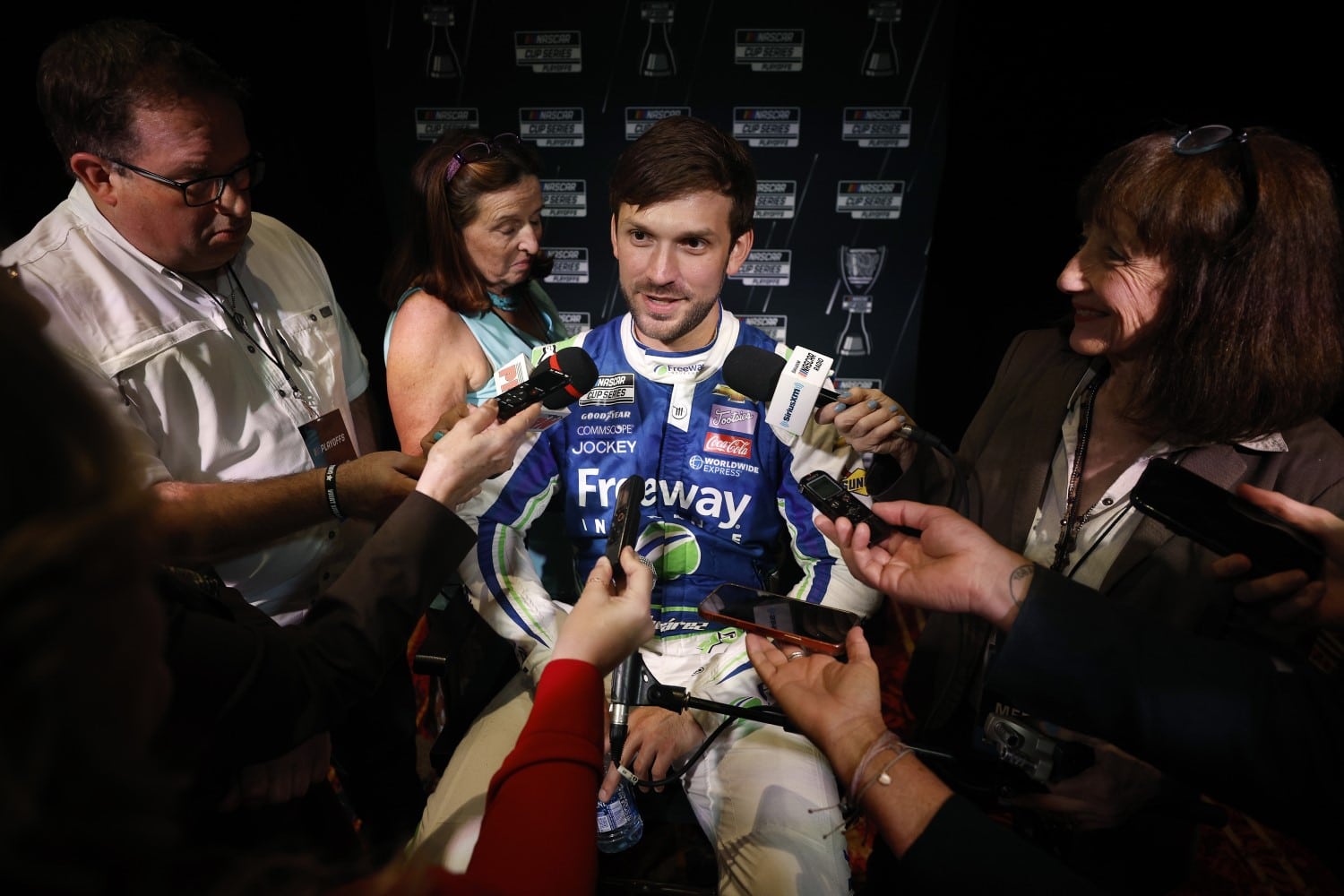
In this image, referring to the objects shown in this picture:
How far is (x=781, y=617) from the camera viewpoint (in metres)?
1.50

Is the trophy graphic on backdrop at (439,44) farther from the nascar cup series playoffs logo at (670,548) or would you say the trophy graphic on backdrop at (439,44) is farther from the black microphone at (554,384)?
the nascar cup series playoffs logo at (670,548)

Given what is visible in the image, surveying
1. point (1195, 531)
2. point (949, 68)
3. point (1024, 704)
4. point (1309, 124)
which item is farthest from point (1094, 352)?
point (949, 68)

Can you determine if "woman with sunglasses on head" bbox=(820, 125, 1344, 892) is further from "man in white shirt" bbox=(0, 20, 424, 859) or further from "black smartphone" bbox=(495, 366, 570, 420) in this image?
"man in white shirt" bbox=(0, 20, 424, 859)

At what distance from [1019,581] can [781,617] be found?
1.61ft

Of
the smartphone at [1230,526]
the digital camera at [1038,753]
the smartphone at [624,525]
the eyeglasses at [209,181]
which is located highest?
the eyeglasses at [209,181]

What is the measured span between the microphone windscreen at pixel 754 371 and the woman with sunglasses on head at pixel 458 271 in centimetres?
85

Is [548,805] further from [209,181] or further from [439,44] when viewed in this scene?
[439,44]

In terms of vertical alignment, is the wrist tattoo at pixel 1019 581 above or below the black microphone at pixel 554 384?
below

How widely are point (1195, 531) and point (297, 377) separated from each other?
1873 millimetres

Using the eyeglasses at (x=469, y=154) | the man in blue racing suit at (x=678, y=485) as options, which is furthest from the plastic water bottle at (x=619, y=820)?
the eyeglasses at (x=469, y=154)

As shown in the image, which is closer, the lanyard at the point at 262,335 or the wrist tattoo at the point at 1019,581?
the wrist tattoo at the point at 1019,581

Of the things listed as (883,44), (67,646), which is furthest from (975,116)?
(67,646)

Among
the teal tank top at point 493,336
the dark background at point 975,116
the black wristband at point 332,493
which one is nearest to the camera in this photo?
the black wristband at point 332,493

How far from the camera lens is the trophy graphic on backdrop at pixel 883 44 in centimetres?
305
